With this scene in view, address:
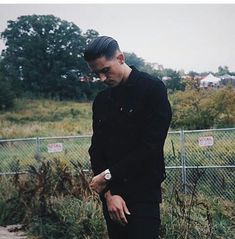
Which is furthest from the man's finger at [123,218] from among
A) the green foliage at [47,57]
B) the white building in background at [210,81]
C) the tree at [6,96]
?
the white building in background at [210,81]

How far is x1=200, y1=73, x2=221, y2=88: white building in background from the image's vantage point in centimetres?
1138

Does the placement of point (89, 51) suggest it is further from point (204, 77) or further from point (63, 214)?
point (204, 77)

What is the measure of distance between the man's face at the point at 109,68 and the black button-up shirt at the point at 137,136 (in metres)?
0.05

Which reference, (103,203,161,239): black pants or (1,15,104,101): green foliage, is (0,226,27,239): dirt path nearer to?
(103,203,161,239): black pants

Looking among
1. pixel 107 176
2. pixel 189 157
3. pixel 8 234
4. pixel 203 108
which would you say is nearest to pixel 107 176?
pixel 107 176

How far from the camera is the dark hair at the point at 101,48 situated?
Answer: 1604 mm

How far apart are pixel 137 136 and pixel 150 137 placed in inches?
2.2

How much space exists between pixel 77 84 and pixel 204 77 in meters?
3.79

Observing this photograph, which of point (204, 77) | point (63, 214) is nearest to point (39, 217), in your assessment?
point (63, 214)

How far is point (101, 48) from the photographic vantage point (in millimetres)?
1603

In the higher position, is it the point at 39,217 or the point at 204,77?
the point at 204,77

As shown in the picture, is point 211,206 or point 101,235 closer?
point 101,235

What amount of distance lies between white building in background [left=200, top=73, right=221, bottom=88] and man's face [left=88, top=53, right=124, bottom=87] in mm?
9850

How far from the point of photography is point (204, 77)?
38.7 ft
